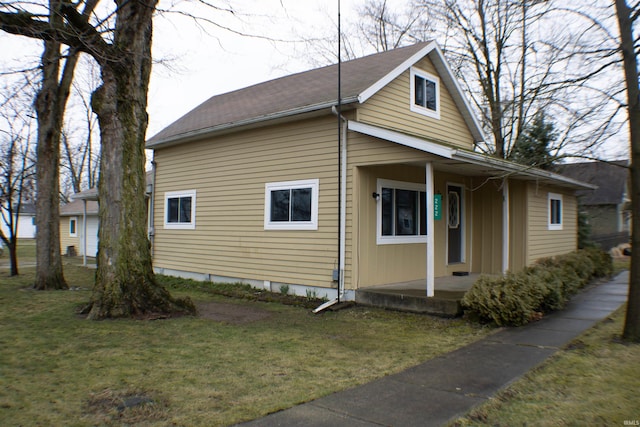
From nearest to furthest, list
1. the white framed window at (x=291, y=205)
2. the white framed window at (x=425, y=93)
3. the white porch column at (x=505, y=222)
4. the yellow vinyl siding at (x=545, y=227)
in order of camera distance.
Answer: the white framed window at (x=291, y=205) < the white porch column at (x=505, y=222) < the white framed window at (x=425, y=93) < the yellow vinyl siding at (x=545, y=227)

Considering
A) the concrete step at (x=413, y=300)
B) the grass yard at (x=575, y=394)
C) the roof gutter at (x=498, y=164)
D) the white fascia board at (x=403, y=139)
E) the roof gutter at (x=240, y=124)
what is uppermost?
the roof gutter at (x=240, y=124)

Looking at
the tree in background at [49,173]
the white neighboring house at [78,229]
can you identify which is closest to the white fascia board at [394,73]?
the tree in background at [49,173]

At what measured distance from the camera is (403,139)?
881 centimetres

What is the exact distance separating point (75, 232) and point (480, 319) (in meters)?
28.0

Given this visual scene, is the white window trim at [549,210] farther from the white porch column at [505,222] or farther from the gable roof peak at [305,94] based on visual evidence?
the white porch column at [505,222]

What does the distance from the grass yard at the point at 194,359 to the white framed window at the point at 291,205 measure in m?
2.02

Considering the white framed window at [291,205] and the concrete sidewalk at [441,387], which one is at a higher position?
the white framed window at [291,205]

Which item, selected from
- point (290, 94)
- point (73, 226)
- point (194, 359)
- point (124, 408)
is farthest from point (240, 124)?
point (73, 226)

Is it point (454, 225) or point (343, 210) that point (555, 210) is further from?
point (343, 210)

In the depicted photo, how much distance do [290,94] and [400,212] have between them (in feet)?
14.5

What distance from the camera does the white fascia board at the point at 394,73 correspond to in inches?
385

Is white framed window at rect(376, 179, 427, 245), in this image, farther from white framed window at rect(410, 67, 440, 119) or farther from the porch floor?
white framed window at rect(410, 67, 440, 119)

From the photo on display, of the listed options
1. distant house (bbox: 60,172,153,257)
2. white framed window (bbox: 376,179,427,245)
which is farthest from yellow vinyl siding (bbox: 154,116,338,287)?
distant house (bbox: 60,172,153,257)

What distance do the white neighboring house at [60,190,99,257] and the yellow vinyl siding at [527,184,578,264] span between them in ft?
71.9
